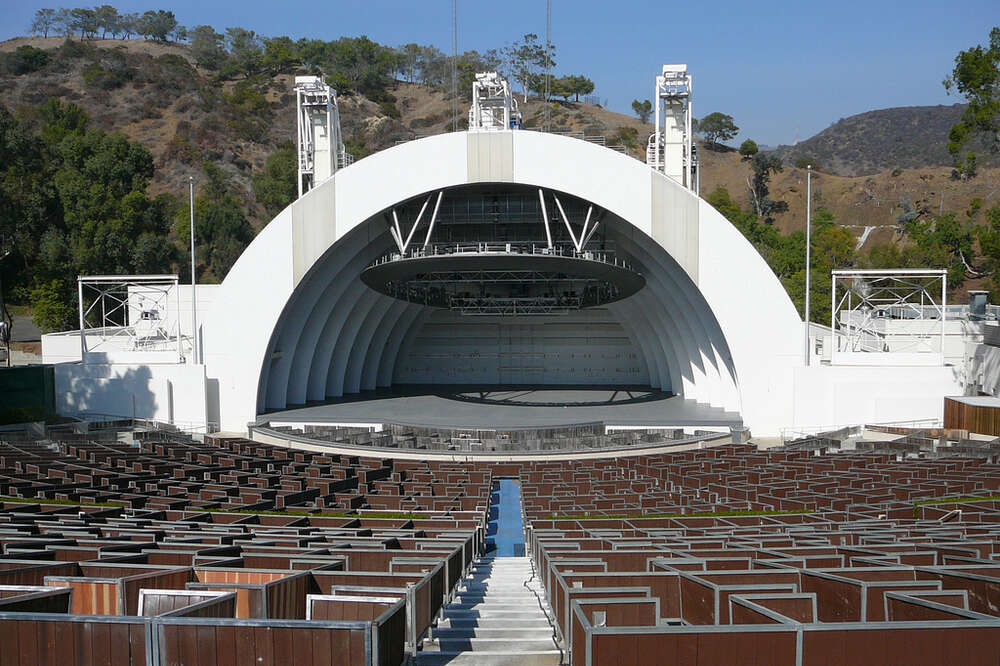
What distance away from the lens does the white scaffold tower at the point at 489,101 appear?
1404 inches

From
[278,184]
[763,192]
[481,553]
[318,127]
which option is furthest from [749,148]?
[481,553]

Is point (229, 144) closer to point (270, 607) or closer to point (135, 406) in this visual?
point (135, 406)

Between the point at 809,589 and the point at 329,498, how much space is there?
12.6 meters

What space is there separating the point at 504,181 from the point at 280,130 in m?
84.6

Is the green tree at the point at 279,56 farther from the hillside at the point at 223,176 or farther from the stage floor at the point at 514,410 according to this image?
the stage floor at the point at 514,410

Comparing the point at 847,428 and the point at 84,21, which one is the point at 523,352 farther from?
the point at 84,21

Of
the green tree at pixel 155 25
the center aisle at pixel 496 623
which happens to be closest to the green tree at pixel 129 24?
the green tree at pixel 155 25

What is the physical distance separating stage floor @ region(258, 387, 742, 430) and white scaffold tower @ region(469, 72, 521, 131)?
13530mm

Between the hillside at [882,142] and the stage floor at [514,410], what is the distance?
382 ft

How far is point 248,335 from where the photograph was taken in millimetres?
35969

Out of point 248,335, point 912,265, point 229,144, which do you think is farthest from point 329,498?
point 229,144

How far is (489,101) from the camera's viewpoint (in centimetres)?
3653

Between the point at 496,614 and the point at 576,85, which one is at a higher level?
the point at 576,85

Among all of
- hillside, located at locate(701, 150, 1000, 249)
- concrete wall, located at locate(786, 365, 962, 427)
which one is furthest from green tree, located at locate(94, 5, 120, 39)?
concrete wall, located at locate(786, 365, 962, 427)
